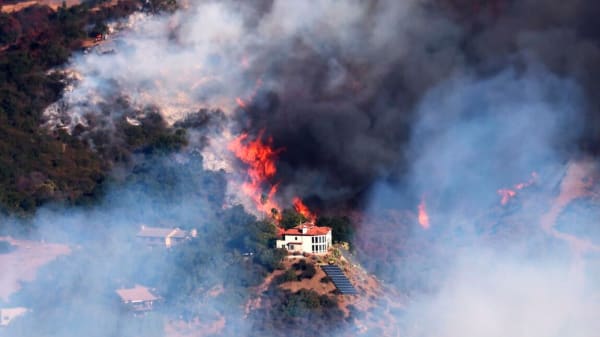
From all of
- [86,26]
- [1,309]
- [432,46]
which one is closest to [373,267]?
[432,46]

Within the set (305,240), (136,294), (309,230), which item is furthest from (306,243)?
(136,294)

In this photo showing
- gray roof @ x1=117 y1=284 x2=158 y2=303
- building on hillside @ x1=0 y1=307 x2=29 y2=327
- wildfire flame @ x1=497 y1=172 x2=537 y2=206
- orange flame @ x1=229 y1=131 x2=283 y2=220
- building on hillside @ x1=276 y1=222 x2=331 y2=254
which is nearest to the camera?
building on hillside @ x1=0 y1=307 x2=29 y2=327

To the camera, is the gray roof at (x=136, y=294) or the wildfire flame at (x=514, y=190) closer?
the gray roof at (x=136, y=294)

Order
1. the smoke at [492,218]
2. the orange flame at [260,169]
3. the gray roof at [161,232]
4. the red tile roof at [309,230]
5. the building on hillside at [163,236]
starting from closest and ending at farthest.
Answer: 1. the smoke at [492,218]
2. the red tile roof at [309,230]
3. the building on hillside at [163,236]
4. the gray roof at [161,232]
5. the orange flame at [260,169]

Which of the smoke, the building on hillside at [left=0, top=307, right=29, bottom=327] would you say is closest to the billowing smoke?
the smoke

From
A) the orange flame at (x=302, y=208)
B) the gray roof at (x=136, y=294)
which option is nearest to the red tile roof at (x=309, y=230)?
the orange flame at (x=302, y=208)

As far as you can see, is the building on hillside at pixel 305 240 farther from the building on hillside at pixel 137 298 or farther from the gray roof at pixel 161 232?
the building on hillside at pixel 137 298

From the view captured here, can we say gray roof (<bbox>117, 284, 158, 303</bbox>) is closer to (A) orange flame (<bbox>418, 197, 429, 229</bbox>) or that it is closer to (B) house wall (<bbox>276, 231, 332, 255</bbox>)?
(B) house wall (<bbox>276, 231, 332, 255</bbox>)
